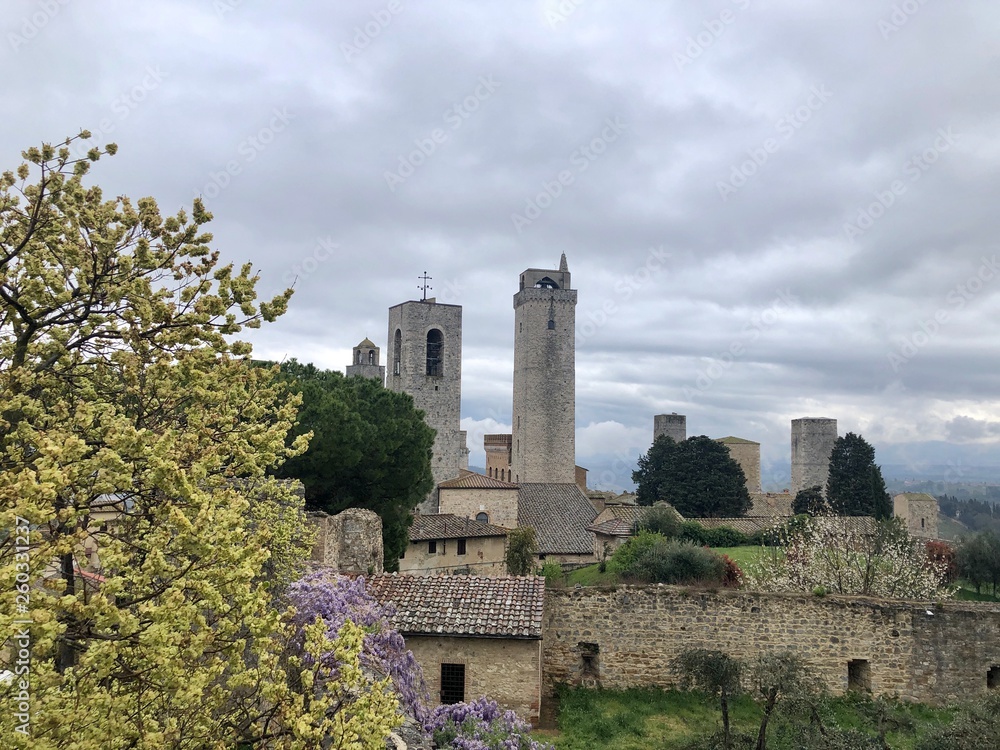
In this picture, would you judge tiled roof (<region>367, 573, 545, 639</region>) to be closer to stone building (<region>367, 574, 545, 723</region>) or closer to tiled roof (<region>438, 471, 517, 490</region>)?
stone building (<region>367, 574, 545, 723</region>)

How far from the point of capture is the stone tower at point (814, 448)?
3002 inches

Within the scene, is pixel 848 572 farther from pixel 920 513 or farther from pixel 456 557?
pixel 920 513

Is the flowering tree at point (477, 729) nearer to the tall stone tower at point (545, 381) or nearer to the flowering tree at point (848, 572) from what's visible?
the flowering tree at point (848, 572)

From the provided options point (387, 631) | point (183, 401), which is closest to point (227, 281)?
point (183, 401)

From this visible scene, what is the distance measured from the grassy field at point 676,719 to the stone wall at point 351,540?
17.6 feet

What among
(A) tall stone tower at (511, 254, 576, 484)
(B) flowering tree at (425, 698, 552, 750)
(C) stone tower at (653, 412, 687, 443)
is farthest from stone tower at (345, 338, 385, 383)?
(B) flowering tree at (425, 698, 552, 750)

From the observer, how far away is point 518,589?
595 inches

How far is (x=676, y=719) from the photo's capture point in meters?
14.4

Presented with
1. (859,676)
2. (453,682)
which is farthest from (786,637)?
(453,682)

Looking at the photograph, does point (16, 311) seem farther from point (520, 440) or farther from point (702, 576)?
point (520, 440)

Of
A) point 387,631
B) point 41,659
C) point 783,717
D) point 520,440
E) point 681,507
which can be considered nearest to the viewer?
point 41,659

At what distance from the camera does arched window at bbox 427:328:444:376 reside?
182ft

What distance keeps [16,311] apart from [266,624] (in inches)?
172

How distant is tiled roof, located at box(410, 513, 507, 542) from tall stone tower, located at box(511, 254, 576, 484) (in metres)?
24.1
